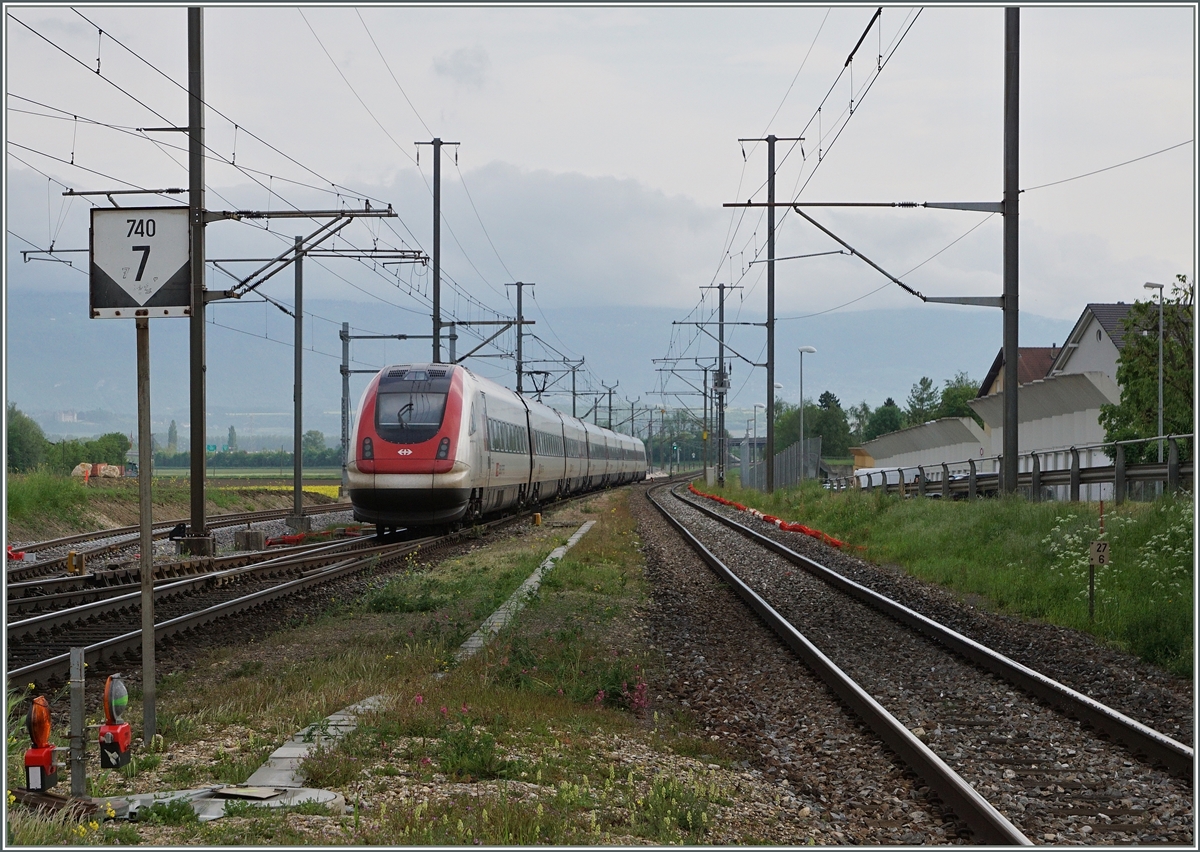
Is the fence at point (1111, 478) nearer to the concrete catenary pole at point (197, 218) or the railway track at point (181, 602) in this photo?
the railway track at point (181, 602)

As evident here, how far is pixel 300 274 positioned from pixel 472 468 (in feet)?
35.0

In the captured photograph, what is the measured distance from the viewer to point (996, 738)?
857cm

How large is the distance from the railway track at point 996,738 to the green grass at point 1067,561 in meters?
1.72

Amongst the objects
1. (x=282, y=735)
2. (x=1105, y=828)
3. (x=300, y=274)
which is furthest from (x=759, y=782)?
(x=300, y=274)

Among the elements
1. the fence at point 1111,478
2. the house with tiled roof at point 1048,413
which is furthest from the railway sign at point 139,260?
the house with tiled roof at point 1048,413

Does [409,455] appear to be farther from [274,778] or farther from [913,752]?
[274,778]

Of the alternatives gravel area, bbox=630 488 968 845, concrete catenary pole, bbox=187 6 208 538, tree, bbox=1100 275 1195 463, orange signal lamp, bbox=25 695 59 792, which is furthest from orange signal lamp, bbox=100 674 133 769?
tree, bbox=1100 275 1195 463

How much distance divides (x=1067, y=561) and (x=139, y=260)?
42.3ft

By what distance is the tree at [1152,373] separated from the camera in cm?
3769

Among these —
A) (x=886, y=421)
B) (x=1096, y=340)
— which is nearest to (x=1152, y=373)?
(x=1096, y=340)

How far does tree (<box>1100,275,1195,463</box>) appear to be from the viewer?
124 ft

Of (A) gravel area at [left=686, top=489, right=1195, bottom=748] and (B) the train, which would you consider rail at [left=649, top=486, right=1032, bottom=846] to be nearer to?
(A) gravel area at [left=686, top=489, right=1195, bottom=748]

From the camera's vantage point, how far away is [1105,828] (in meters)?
6.45

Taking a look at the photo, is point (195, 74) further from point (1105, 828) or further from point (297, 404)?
point (1105, 828)
